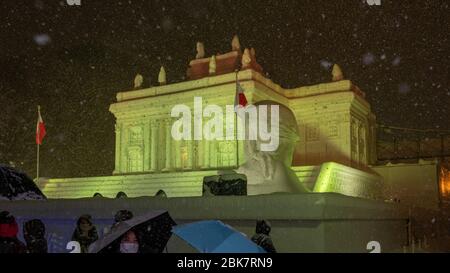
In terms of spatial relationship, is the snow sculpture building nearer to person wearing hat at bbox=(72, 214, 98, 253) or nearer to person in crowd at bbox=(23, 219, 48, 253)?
person wearing hat at bbox=(72, 214, 98, 253)

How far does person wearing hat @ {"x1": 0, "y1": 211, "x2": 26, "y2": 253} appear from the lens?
574 centimetres

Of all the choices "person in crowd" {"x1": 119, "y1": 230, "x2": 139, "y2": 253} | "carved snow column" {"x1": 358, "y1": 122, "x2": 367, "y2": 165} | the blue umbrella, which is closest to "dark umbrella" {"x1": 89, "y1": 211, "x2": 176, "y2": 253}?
"person in crowd" {"x1": 119, "y1": 230, "x2": 139, "y2": 253}

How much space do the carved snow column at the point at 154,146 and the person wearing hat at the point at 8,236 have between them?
3005 cm

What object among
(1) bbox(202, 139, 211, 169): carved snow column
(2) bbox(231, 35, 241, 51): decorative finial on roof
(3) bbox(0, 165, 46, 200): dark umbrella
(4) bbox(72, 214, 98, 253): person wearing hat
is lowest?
(4) bbox(72, 214, 98, 253): person wearing hat

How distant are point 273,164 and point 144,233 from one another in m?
7.14

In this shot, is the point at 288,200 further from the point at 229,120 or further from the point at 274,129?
the point at 229,120

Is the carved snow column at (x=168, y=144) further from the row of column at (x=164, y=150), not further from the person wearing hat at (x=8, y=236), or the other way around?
the person wearing hat at (x=8, y=236)

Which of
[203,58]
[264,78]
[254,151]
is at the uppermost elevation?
[203,58]

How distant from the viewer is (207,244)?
16.9 ft

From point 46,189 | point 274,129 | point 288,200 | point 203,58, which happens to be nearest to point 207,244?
point 288,200

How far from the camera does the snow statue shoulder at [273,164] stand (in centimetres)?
1248

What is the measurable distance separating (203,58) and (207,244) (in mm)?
32333

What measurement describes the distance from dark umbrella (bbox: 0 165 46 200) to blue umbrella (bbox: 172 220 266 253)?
697 cm

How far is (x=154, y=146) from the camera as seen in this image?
36094mm
